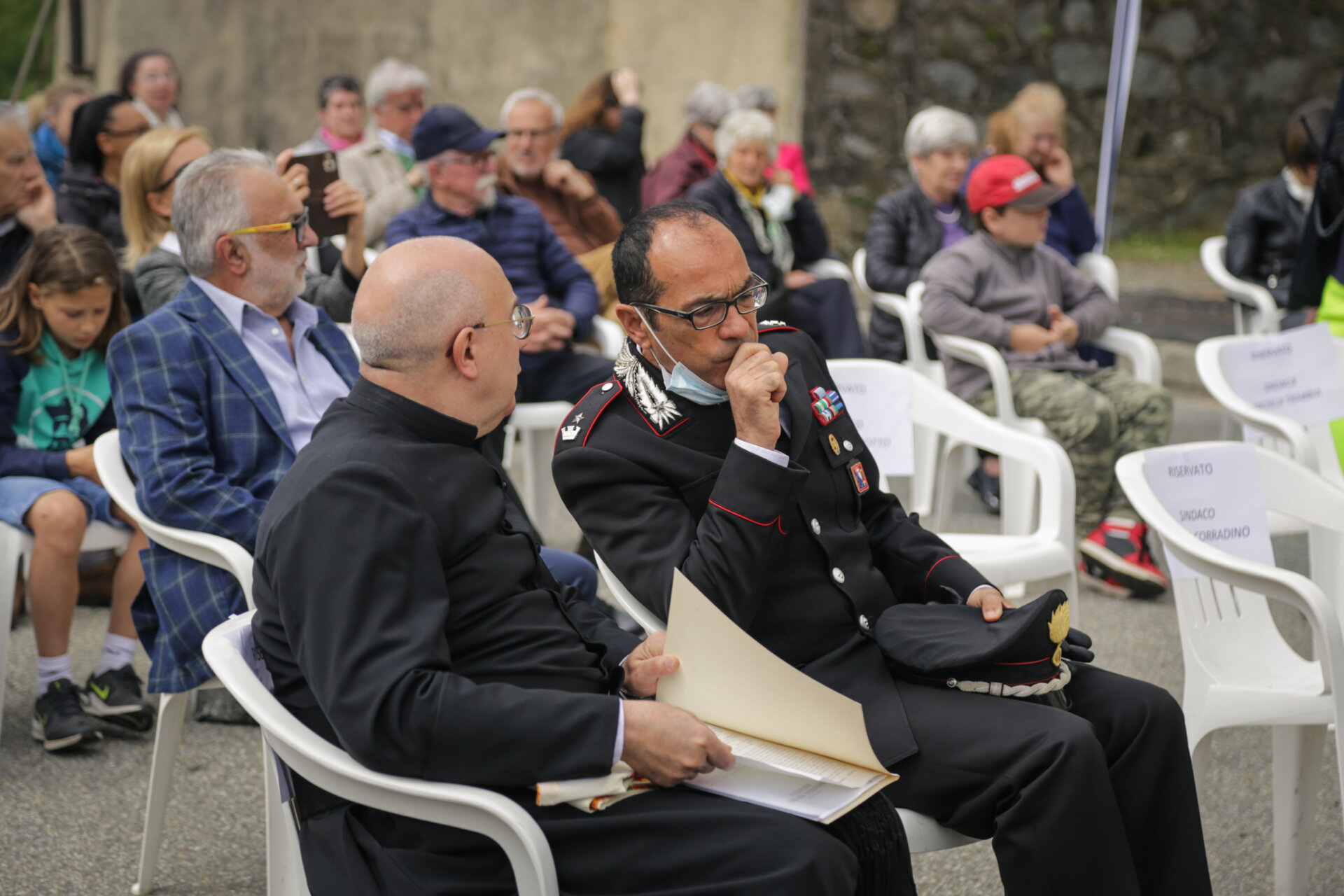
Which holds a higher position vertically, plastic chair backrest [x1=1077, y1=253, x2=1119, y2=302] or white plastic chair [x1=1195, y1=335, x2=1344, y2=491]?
white plastic chair [x1=1195, y1=335, x2=1344, y2=491]

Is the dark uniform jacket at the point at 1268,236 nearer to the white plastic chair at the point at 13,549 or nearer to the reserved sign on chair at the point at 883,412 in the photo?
the reserved sign on chair at the point at 883,412

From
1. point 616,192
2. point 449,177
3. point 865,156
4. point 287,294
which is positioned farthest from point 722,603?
point 865,156

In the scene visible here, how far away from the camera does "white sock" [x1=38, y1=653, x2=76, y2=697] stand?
3.32 metres

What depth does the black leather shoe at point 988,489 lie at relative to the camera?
544 cm

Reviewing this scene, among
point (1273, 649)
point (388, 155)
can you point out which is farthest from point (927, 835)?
point (388, 155)

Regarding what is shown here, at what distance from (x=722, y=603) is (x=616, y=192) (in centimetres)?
529

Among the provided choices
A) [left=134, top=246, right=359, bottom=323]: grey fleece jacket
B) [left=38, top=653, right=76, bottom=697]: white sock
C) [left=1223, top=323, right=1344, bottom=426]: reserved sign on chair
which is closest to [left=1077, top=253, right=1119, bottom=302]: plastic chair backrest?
[left=1223, top=323, right=1344, bottom=426]: reserved sign on chair

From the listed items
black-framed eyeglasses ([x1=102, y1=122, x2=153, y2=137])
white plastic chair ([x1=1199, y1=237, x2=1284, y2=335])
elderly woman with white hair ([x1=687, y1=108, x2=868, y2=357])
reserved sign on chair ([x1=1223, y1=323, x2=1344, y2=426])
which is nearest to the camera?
reserved sign on chair ([x1=1223, y1=323, x2=1344, y2=426])

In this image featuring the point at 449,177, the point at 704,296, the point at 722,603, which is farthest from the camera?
the point at 449,177

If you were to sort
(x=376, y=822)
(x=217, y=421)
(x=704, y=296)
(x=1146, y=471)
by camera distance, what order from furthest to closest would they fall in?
(x=217, y=421)
(x=1146, y=471)
(x=704, y=296)
(x=376, y=822)

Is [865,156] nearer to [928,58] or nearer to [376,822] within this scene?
[928,58]

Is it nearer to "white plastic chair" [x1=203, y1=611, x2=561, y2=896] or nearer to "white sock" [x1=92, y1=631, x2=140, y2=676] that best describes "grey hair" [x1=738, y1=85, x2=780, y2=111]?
"white sock" [x1=92, y1=631, x2=140, y2=676]

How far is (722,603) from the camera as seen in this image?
6.81ft

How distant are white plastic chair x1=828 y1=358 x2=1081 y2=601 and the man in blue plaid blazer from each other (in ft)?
4.51
